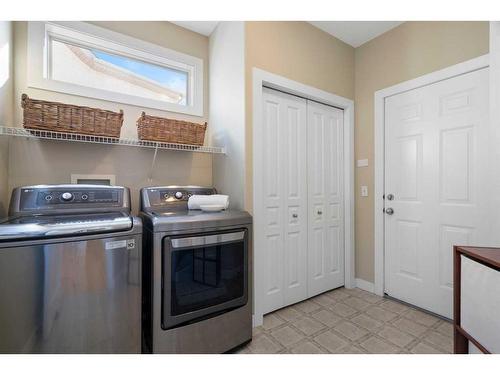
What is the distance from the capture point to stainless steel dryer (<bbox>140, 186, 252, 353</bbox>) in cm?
132

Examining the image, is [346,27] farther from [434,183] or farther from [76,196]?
[76,196]

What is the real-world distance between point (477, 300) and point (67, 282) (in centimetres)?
190

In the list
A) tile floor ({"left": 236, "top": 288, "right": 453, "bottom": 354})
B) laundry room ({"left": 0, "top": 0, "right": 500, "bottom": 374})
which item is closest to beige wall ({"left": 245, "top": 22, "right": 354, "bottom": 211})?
laundry room ({"left": 0, "top": 0, "right": 500, "bottom": 374})

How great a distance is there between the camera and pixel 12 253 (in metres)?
1.02

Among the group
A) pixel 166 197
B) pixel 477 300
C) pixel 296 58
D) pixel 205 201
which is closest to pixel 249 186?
pixel 205 201

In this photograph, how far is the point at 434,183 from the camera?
2.02m

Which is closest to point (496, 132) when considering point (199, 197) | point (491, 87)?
point (491, 87)

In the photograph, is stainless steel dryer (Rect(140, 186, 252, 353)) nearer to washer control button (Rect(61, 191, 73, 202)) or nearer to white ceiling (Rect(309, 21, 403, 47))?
washer control button (Rect(61, 191, 73, 202))

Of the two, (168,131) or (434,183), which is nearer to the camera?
(168,131)

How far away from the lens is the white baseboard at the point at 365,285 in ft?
8.03

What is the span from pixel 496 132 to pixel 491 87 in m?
0.28

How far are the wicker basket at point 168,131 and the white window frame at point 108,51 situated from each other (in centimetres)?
41

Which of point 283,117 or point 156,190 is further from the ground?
point 283,117
